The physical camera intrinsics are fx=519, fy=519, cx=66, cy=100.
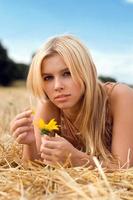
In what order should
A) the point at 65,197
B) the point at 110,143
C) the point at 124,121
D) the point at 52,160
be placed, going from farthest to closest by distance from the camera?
1. the point at 110,143
2. the point at 124,121
3. the point at 52,160
4. the point at 65,197

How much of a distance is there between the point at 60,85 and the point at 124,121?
55cm

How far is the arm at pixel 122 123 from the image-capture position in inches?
136

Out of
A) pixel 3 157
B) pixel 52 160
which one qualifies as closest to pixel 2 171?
pixel 52 160

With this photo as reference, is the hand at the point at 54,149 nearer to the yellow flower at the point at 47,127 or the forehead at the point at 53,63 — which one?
the yellow flower at the point at 47,127

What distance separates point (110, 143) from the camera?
3795 millimetres

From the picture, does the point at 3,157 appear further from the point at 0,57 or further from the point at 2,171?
the point at 0,57

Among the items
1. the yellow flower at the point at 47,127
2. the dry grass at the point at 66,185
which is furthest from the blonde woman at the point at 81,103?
the dry grass at the point at 66,185

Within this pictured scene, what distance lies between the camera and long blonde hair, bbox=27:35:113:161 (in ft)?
11.3

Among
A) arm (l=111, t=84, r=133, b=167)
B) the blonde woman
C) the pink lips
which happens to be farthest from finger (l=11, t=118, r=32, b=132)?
arm (l=111, t=84, r=133, b=167)

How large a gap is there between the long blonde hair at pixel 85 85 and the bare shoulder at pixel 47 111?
16 cm

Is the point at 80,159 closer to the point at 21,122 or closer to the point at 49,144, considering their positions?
the point at 49,144

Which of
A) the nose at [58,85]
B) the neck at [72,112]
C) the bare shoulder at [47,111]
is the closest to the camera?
the nose at [58,85]

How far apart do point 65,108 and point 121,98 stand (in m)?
0.41

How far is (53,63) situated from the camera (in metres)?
3.41
